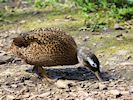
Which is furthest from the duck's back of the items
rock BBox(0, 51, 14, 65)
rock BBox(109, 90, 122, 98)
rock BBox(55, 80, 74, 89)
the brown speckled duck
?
rock BBox(109, 90, 122, 98)

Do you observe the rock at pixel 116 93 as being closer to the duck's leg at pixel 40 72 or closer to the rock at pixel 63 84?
the rock at pixel 63 84

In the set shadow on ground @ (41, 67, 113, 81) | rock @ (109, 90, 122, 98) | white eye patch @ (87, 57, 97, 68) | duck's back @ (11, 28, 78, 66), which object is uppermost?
duck's back @ (11, 28, 78, 66)

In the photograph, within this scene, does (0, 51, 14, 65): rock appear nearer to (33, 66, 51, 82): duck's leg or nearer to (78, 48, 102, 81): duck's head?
(33, 66, 51, 82): duck's leg

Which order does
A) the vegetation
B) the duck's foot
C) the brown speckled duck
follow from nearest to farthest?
1. the brown speckled duck
2. the duck's foot
3. the vegetation

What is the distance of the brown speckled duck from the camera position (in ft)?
22.2

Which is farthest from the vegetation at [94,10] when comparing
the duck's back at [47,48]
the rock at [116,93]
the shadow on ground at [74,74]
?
the rock at [116,93]

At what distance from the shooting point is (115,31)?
359 inches

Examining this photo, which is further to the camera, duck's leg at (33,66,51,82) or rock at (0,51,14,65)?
rock at (0,51,14,65)

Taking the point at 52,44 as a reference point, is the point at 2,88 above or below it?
below

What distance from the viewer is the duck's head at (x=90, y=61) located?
6.65 meters

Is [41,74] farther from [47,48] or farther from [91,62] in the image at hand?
[91,62]

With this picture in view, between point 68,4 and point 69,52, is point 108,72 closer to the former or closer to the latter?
point 69,52

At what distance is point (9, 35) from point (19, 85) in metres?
2.73

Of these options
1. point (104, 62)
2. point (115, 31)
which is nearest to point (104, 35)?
point (115, 31)
